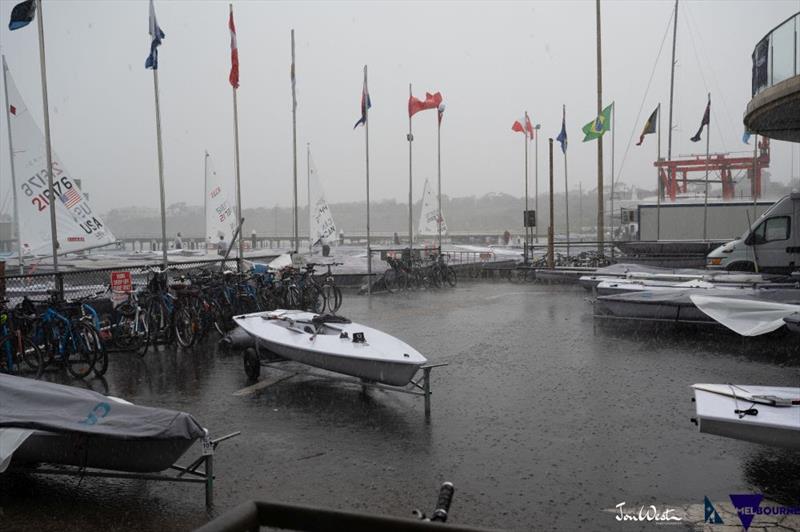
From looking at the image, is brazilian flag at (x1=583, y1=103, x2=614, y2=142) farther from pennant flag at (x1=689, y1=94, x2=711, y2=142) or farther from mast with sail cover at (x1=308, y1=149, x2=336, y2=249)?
mast with sail cover at (x1=308, y1=149, x2=336, y2=249)

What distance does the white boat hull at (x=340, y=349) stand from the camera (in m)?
7.55

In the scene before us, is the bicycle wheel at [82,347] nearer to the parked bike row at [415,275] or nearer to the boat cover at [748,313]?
the boat cover at [748,313]

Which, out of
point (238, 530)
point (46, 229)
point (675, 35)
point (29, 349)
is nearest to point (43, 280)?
point (29, 349)

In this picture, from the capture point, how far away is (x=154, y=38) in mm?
15391

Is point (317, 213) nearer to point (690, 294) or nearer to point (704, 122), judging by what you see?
point (704, 122)

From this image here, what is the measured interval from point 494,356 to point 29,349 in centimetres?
716

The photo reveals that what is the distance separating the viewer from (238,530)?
5.51 ft

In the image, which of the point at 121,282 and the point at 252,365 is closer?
the point at 252,365

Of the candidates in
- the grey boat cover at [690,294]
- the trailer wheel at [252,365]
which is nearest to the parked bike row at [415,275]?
the grey boat cover at [690,294]

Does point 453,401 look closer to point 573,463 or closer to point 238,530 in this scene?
point 573,463

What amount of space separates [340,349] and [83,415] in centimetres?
348

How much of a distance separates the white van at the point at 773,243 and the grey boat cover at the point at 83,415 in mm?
18259


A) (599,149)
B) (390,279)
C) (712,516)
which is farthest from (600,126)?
(712,516)

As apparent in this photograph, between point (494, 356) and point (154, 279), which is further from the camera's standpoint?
point (154, 279)
